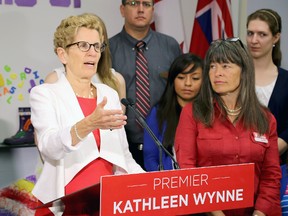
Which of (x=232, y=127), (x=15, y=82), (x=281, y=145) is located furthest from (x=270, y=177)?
(x=15, y=82)

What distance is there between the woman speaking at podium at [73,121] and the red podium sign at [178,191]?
33 cm

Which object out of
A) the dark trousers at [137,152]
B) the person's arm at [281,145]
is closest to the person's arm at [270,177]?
the person's arm at [281,145]

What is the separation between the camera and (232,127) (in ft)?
8.61

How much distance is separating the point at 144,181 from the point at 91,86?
0.68m

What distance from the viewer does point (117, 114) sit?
5.83 feet

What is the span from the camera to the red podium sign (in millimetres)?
1647

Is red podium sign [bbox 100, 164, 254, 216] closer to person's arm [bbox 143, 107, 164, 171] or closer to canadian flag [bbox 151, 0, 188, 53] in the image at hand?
person's arm [bbox 143, 107, 164, 171]

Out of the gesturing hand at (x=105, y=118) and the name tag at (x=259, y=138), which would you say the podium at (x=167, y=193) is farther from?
the name tag at (x=259, y=138)

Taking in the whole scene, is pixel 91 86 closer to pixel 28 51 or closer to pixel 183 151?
pixel 183 151

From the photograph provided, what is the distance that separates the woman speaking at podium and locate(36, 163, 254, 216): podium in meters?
0.29

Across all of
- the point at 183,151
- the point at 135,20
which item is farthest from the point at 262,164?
the point at 135,20

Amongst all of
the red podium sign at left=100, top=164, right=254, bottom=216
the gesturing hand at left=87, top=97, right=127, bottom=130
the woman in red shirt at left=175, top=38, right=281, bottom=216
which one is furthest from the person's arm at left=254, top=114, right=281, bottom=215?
the gesturing hand at left=87, top=97, right=127, bottom=130

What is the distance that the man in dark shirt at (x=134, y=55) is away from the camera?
3537mm

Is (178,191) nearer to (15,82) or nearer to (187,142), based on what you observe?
(187,142)
